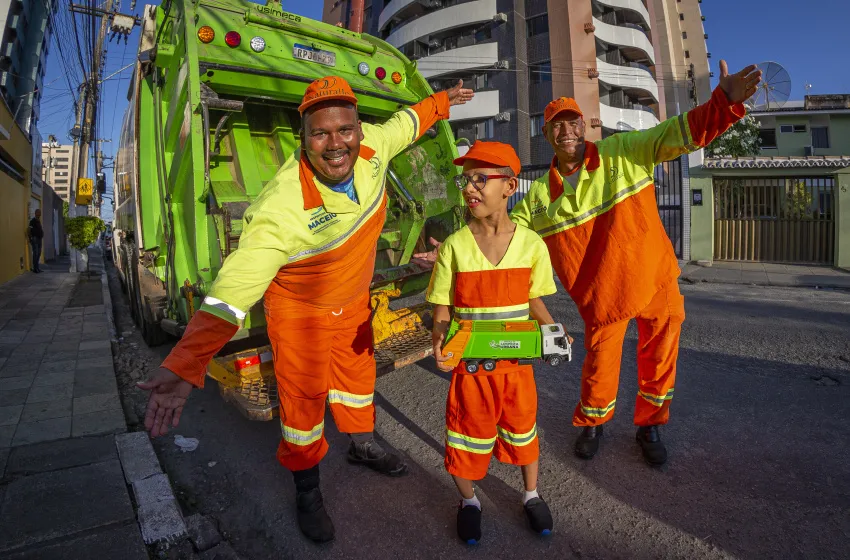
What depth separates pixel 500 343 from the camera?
73.8 inches

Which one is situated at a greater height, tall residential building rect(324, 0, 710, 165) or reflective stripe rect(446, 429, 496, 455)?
tall residential building rect(324, 0, 710, 165)

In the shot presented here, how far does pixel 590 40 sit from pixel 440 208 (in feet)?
77.5

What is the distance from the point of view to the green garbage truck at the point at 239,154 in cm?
312

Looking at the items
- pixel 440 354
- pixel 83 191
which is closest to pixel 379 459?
pixel 440 354

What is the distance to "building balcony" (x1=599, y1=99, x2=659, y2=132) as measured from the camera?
2466 centimetres

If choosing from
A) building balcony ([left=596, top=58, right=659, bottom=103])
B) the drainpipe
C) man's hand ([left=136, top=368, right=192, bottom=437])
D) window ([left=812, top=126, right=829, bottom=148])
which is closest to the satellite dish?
window ([left=812, top=126, right=829, bottom=148])

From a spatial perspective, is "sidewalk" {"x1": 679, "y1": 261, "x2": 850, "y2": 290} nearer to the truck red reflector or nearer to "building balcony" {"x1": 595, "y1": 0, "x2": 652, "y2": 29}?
the truck red reflector

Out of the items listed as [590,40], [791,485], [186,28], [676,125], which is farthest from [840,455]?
[590,40]

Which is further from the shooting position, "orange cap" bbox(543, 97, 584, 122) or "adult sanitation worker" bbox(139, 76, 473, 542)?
"orange cap" bbox(543, 97, 584, 122)

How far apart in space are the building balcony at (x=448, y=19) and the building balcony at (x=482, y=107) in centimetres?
367

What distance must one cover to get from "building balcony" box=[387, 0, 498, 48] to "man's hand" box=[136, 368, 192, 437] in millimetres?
26599

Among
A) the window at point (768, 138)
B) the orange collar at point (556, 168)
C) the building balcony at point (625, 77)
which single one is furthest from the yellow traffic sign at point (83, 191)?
the window at point (768, 138)

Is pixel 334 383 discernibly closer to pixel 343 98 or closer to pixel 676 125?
pixel 343 98

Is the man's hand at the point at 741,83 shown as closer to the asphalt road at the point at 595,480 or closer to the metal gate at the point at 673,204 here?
the asphalt road at the point at 595,480
